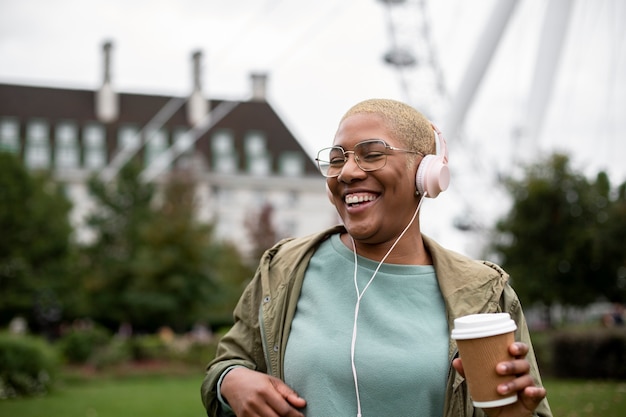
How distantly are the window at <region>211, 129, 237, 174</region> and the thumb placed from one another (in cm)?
5379

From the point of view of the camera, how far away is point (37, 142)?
52938 millimetres

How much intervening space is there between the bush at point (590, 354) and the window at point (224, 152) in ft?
136

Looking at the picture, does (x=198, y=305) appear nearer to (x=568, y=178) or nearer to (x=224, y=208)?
(x=568, y=178)

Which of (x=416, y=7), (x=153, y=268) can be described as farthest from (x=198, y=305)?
(x=416, y=7)

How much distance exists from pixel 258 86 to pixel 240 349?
191 feet

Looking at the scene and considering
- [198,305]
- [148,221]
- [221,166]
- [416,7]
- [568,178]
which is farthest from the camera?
[221,166]

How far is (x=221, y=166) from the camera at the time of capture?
55875mm

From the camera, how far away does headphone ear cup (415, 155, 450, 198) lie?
2.24 meters

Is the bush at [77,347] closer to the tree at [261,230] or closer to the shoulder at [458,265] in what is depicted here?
the tree at [261,230]

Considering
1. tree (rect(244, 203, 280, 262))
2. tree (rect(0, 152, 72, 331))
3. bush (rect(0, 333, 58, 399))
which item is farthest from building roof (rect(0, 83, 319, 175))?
bush (rect(0, 333, 58, 399))

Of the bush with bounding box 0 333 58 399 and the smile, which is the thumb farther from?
the bush with bounding box 0 333 58 399

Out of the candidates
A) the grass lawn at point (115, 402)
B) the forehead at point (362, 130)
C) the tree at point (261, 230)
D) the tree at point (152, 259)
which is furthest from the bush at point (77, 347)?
the forehead at point (362, 130)

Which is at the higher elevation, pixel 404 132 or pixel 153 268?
pixel 404 132

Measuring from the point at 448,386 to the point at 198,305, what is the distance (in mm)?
25936
